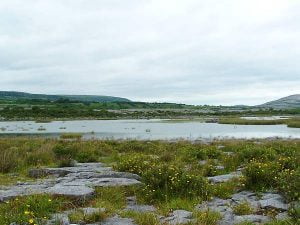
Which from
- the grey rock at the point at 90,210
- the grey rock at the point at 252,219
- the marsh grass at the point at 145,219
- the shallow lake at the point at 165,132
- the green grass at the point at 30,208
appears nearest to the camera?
the green grass at the point at 30,208

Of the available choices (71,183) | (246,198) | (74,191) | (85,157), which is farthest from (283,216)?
(85,157)

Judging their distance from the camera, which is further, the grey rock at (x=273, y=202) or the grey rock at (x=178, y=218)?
the grey rock at (x=273, y=202)

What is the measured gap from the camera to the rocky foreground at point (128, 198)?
8.20m

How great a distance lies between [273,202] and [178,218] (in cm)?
244

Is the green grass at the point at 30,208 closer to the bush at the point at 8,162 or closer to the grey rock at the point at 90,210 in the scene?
the grey rock at the point at 90,210

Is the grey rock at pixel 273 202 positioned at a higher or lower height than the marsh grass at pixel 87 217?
higher

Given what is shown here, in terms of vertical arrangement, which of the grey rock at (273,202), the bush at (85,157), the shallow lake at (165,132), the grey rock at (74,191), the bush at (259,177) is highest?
the bush at (259,177)

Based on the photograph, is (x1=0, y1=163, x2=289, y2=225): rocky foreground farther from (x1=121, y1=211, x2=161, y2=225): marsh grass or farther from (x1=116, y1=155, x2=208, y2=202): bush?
(x1=116, y1=155, x2=208, y2=202): bush

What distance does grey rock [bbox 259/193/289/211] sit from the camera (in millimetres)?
8930

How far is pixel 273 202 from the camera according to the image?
9.27 m

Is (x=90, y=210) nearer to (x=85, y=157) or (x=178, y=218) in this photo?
(x=178, y=218)

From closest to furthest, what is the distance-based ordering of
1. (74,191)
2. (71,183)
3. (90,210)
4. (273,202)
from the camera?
(90,210) → (273,202) → (74,191) → (71,183)

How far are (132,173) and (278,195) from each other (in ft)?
15.5

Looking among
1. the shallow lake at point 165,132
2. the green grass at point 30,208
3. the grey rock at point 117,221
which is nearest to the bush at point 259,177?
the grey rock at point 117,221
